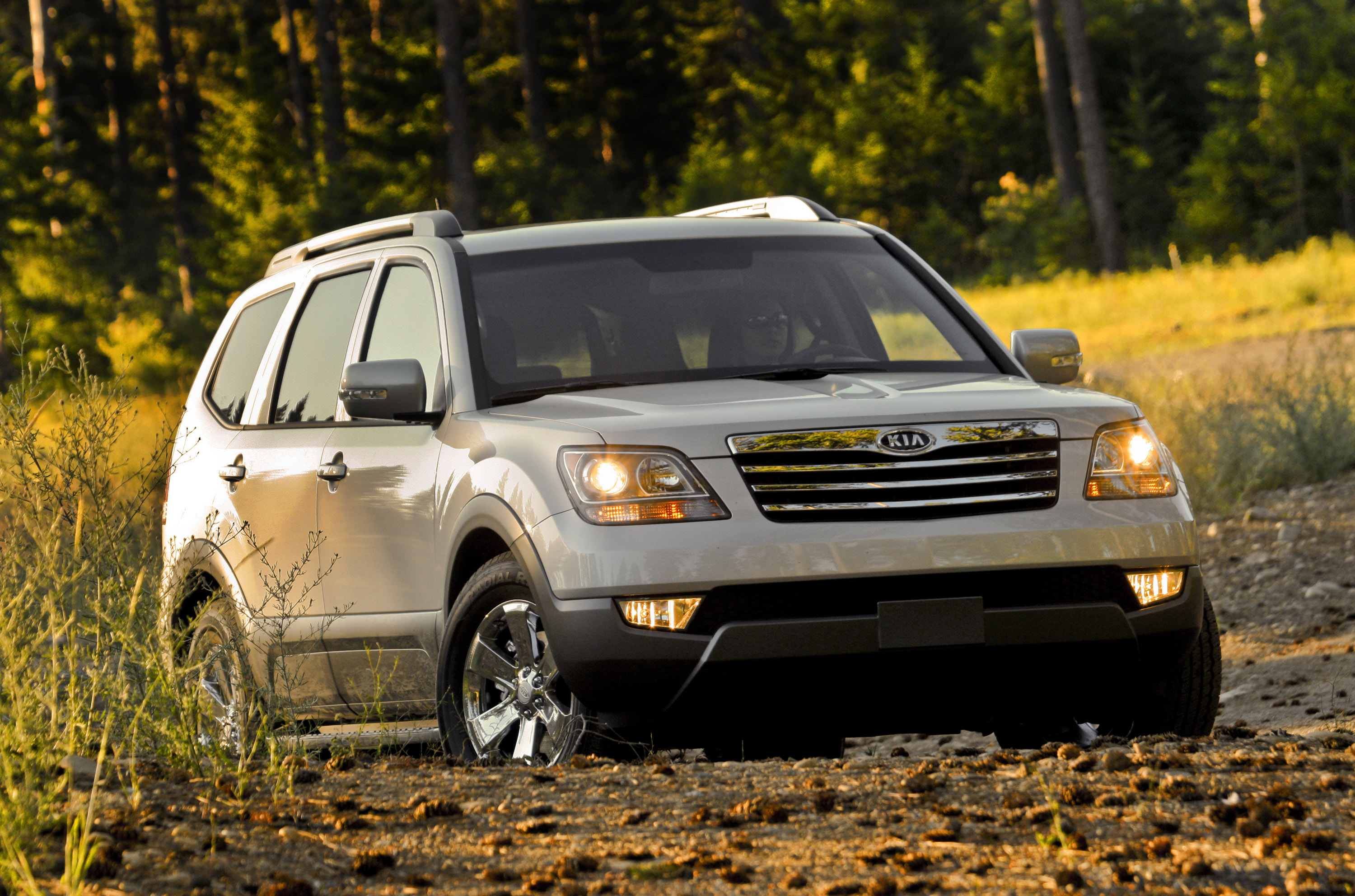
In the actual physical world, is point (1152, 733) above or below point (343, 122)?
below

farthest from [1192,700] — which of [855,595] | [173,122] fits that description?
[173,122]

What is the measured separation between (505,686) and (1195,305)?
23714mm

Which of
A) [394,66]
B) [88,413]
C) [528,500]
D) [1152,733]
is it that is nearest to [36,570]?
[88,413]

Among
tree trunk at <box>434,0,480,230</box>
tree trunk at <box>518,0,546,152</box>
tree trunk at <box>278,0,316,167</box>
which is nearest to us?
tree trunk at <box>434,0,480,230</box>

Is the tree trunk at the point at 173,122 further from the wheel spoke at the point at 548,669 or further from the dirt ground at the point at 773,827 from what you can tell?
the dirt ground at the point at 773,827

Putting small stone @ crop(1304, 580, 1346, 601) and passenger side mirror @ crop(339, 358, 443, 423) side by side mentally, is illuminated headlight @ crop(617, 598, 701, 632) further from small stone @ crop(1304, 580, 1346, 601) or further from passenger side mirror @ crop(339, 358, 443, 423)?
small stone @ crop(1304, 580, 1346, 601)

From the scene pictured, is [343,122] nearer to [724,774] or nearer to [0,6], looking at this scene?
[0,6]

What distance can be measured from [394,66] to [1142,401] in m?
34.6

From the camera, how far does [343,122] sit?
45188 millimetres

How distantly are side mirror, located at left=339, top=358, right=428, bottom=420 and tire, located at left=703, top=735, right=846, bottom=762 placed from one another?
1.38 meters

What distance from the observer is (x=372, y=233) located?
20.9 ft

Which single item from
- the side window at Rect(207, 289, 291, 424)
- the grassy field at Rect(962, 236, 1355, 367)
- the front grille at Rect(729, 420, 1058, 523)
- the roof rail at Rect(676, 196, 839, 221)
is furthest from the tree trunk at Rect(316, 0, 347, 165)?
the front grille at Rect(729, 420, 1058, 523)

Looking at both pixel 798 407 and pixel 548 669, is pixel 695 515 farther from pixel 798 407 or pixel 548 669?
pixel 548 669

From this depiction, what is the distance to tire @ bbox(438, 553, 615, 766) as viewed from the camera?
15.0 ft
